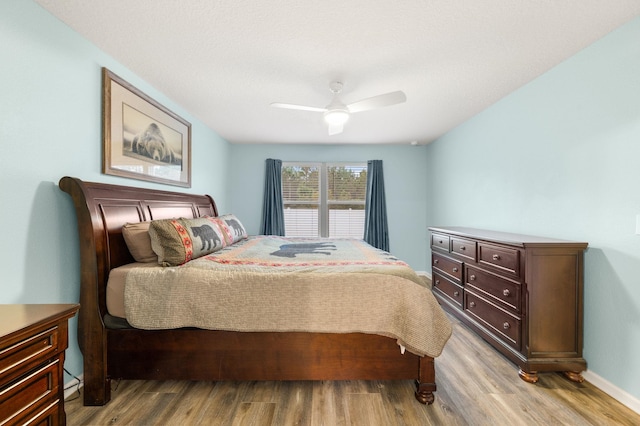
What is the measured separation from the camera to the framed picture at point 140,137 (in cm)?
222

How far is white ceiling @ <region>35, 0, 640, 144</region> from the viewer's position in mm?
1688

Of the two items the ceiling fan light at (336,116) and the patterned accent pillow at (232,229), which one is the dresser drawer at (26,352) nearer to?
the patterned accent pillow at (232,229)

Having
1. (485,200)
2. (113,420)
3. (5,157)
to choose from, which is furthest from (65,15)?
(485,200)

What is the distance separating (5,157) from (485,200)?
4.04m

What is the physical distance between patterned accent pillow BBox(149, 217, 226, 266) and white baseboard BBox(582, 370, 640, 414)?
2.93 m

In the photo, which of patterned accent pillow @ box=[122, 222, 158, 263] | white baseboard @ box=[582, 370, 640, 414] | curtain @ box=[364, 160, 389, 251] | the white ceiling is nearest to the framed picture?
the white ceiling

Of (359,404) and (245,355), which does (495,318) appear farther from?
(245,355)

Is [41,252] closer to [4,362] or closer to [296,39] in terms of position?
[4,362]

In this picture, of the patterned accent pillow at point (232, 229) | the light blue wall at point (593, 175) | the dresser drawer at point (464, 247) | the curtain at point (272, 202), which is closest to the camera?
the light blue wall at point (593, 175)

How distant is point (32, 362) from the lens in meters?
1.03

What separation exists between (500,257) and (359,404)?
5.15 ft

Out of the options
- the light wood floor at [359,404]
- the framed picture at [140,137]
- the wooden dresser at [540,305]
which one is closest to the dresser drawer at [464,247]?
the wooden dresser at [540,305]

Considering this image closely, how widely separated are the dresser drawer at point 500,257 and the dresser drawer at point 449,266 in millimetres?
430

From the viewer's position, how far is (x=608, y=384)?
1888 mm
